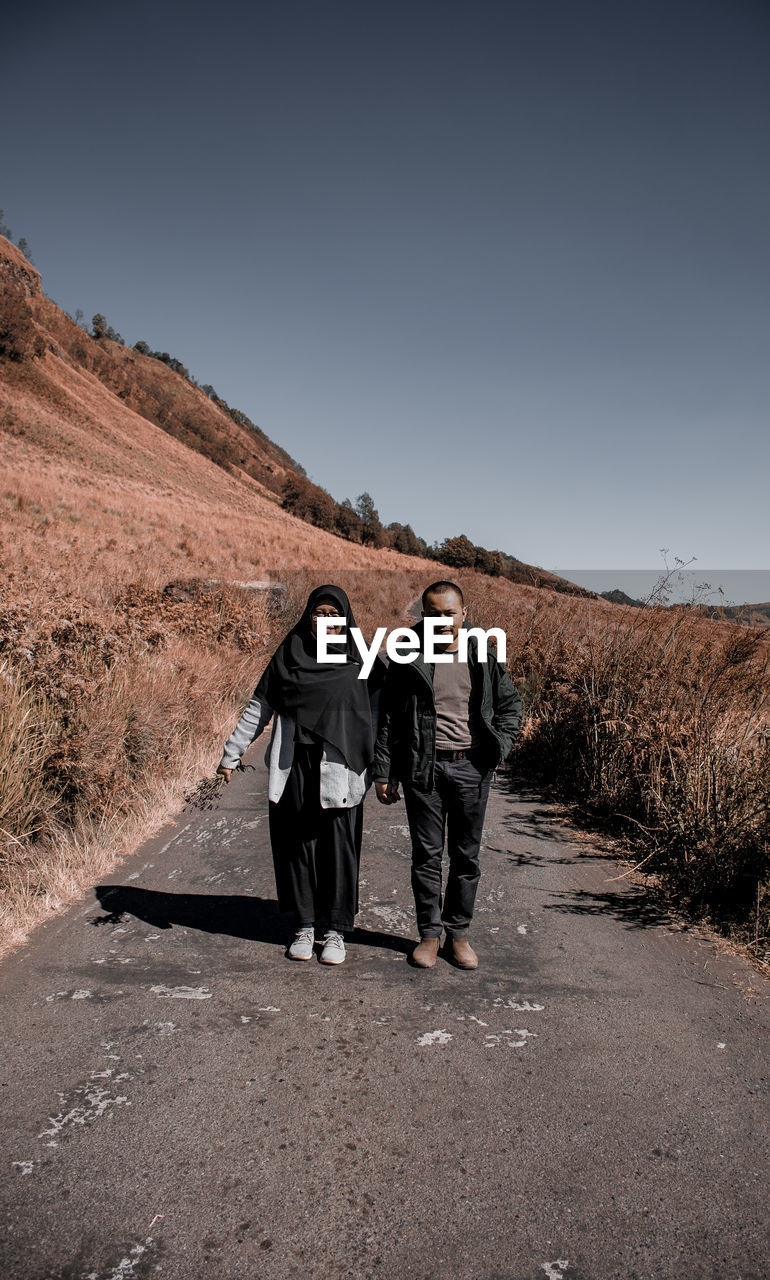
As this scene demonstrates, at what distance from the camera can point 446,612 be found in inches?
145

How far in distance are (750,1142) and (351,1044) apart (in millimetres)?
1522

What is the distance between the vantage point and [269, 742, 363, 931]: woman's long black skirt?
3.85 meters

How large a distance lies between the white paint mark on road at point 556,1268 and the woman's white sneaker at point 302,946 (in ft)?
6.54

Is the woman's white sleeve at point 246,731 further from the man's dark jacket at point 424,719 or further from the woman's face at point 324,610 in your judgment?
the man's dark jacket at point 424,719

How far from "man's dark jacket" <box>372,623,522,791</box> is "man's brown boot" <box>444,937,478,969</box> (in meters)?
0.88

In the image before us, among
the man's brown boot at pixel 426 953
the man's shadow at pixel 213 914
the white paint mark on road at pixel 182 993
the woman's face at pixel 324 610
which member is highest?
the woman's face at pixel 324 610

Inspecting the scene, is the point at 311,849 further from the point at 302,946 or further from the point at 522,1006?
the point at 522,1006

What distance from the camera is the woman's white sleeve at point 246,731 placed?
388 centimetres

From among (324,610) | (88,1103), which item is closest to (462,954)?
(88,1103)

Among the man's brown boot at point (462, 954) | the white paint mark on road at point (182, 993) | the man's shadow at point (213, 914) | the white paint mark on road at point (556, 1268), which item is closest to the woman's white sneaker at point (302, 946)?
the man's shadow at point (213, 914)

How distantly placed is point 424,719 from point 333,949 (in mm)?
1353

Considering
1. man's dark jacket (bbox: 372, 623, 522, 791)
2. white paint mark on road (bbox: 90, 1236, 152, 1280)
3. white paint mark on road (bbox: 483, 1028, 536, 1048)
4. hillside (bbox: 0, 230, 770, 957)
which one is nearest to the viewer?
white paint mark on road (bbox: 90, 1236, 152, 1280)

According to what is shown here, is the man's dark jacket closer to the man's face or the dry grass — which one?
the man's face

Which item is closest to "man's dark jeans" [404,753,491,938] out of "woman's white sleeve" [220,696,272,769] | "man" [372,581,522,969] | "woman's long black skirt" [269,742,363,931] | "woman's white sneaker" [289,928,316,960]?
"man" [372,581,522,969]
